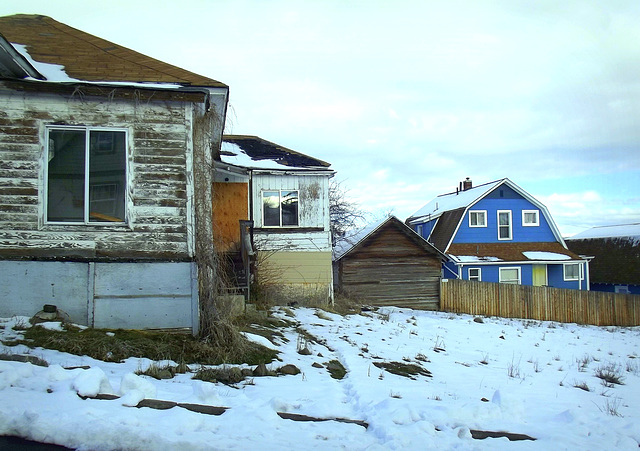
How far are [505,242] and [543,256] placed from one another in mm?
2171

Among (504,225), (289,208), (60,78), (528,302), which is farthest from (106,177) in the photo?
(504,225)

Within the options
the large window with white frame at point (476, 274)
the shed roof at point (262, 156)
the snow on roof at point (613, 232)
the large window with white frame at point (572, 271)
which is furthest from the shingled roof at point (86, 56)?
the snow on roof at point (613, 232)

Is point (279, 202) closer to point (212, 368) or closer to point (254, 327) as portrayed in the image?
point (254, 327)

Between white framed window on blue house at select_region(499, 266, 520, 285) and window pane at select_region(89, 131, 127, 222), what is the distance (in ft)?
79.5

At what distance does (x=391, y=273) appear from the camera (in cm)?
2466

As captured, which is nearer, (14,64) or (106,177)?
(14,64)

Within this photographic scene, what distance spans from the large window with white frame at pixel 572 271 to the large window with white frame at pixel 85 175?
27.7 m

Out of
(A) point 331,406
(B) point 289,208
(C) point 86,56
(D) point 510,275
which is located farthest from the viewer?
(D) point 510,275

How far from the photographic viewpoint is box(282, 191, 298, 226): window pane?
60.4ft

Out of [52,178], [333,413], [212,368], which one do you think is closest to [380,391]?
[333,413]

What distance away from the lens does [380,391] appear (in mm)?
6508

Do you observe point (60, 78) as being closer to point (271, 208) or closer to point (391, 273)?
point (271, 208)

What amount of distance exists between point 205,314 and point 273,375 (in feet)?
6.37

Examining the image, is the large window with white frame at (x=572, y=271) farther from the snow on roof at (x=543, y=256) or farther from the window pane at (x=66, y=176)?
the window pane at (x=66, y=176)
